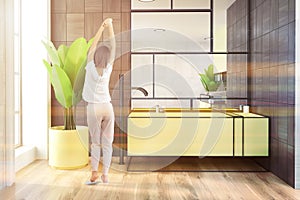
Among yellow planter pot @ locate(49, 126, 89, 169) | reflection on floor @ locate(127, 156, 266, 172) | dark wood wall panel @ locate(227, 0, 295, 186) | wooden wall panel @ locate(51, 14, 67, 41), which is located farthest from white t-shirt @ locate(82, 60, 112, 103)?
dark wood wall panel @ locate(227, 0, 295, 186)

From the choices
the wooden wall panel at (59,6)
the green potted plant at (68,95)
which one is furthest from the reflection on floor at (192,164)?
the wooden wall panel at (59,6)

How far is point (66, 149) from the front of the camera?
3564 mm

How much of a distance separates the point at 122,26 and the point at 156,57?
0.52 m

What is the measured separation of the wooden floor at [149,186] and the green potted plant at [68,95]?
123mm

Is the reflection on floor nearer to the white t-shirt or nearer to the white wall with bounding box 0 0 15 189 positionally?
the white t-shirt

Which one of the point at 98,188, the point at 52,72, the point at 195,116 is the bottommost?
the point at 98,188

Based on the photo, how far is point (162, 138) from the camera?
3521 mm

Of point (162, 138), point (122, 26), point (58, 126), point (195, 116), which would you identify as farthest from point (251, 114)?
point (58, 126)

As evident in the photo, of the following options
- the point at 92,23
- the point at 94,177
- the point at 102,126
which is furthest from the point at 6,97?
the point at 92,23

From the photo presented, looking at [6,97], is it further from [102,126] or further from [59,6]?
[59,6]

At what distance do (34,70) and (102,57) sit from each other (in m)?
1.13

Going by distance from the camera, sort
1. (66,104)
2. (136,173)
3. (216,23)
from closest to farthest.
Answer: (136,173), (66,104), (216,23)

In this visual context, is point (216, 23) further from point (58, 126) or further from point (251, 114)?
point (58, 126)

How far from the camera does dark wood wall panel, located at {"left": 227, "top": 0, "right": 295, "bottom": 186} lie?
3.03 m
